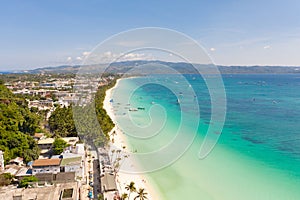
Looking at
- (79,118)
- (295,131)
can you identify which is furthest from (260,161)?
(79,118)

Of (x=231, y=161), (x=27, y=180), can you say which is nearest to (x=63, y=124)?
(x=27, y=180)

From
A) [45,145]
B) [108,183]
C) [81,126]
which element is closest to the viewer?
[108,183]

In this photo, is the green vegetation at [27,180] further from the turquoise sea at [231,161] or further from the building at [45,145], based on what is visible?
the turquoise sea at [231,161]

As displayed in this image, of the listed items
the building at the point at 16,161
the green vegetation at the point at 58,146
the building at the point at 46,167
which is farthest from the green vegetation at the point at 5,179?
the green vegetation at the point at 58,146

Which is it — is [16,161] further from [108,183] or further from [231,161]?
[231,161]

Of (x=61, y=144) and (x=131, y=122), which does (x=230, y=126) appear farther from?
(x=61, y=144)
